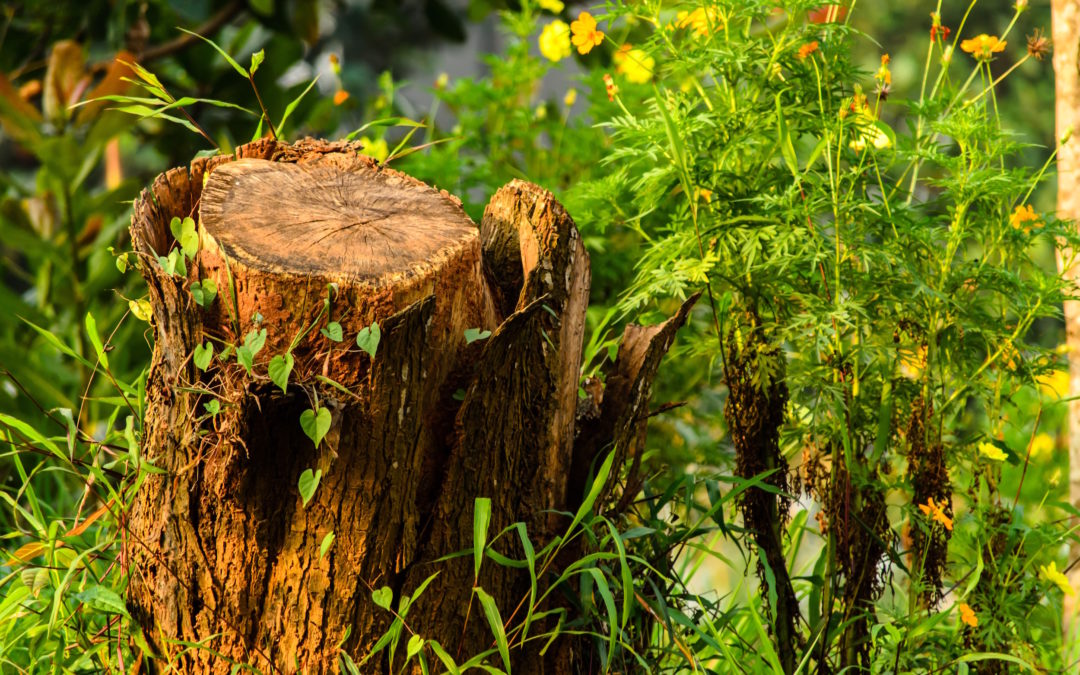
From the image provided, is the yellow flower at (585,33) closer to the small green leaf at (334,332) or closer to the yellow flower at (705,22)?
the yellow flower at (705,22)

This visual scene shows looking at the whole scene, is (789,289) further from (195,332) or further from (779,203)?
(195,332)

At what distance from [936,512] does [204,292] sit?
1.28m

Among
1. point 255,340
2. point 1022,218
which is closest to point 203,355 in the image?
point 255,340

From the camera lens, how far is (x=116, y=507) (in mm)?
1737

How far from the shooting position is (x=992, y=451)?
1848 mm

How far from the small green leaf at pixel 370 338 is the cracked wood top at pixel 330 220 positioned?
0.11 m

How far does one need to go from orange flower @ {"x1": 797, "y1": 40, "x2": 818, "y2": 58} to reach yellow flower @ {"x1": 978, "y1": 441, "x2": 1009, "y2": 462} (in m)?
0.78

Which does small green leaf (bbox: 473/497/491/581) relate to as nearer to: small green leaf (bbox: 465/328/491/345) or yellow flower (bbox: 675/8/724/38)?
small green leaf (bbox: 465/328/491/345)

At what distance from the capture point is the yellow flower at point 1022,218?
1.90m

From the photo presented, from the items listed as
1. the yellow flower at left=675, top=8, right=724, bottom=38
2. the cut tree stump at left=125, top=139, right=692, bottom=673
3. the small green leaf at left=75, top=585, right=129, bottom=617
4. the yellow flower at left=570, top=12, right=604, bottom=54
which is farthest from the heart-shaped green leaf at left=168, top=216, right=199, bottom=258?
the yellow flower at left=675, top=8, right=724, bottom=38

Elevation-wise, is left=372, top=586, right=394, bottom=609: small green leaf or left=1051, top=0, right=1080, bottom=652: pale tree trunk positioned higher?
left=1051, top=0, right=1080, bottom=652: pale tree trunk

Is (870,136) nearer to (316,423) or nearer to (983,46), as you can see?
(983,46)

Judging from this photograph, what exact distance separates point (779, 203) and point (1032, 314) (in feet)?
1.76

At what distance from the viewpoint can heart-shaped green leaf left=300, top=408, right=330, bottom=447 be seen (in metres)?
1.42
